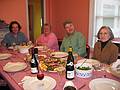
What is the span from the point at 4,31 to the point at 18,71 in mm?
2579

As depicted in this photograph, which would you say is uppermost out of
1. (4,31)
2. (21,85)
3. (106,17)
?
(106,17)

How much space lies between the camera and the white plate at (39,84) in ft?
4.58

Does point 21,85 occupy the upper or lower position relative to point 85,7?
lower

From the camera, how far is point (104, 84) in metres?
1.43

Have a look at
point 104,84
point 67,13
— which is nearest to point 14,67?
point 104,84

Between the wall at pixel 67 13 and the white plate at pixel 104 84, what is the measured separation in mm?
2587

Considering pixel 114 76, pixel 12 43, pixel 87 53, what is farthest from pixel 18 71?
pixel 12 43

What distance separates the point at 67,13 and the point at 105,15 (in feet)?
3.39

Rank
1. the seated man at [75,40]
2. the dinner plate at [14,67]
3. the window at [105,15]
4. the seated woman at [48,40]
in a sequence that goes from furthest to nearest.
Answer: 1. the window at [105,15]
2. the seated woman at [48,40]
3. the seated man at [75,40]
4. the dinner plate at [14,67]

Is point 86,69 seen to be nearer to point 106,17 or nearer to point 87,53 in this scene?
point 87,53

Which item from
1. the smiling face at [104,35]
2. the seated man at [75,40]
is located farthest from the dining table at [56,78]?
the seated man at [75,40]

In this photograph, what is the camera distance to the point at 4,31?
4164 millimetres

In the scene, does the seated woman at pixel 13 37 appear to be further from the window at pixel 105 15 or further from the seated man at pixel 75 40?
the window at pixel 105 15

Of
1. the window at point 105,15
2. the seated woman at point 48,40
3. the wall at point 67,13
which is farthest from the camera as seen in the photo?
the wall at point 67,13
